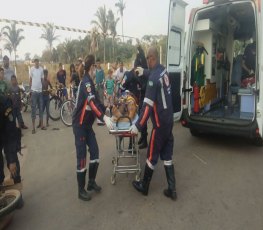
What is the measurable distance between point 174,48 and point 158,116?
8.26ft

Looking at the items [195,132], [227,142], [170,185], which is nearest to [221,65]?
[195,132]

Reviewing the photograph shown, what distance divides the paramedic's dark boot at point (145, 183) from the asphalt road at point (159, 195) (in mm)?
96

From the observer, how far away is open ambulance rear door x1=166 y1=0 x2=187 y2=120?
5973 mm

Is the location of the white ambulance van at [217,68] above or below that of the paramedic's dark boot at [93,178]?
above

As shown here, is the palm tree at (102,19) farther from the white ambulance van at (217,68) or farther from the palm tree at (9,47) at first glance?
the white ambulance van at (217,68)

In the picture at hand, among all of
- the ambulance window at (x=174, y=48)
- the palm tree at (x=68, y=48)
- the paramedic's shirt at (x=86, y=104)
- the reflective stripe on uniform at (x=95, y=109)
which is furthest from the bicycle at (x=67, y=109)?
the palm tree at (x=68, y=48)

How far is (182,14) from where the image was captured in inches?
249

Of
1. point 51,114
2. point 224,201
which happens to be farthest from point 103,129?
point 224,201

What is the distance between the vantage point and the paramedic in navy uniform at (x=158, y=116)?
4.11 m

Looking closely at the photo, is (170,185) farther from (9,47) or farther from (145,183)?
(9,47)

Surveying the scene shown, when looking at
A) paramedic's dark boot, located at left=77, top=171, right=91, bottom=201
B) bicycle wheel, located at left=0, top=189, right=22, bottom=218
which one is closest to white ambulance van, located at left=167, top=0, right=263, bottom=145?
paramedic's dark boot, located at left=77, top=171, right=91, bottom=201

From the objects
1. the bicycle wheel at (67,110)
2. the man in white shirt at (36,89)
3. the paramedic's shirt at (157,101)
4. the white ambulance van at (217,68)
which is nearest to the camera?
the paramedic's shirt at (157,101)

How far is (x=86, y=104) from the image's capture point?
13.8ft

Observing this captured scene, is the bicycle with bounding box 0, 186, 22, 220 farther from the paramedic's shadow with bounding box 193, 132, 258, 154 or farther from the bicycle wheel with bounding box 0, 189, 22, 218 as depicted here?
the paramedic's shadow with bounding box 193, 132, 258, 154
